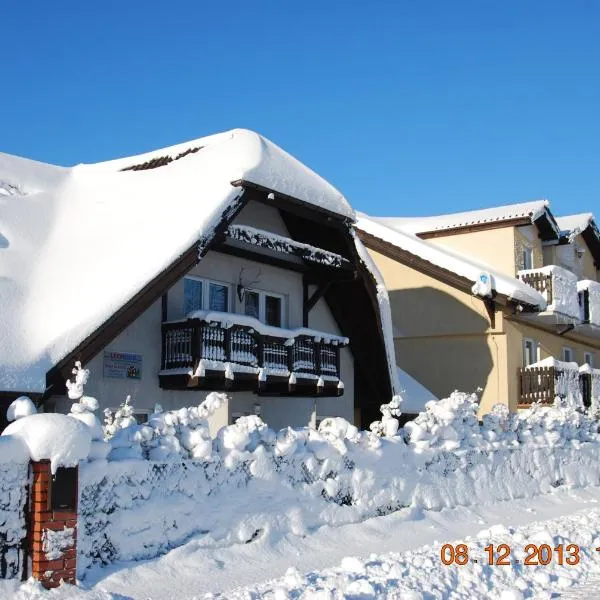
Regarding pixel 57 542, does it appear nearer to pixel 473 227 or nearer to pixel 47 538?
pixel 47 538

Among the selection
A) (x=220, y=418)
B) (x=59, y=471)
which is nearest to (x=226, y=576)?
(x=59, y=471)

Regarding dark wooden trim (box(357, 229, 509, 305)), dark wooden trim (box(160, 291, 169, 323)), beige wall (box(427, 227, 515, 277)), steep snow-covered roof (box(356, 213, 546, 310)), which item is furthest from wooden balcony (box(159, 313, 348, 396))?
beige wall (box(427, 227, 515, 277))

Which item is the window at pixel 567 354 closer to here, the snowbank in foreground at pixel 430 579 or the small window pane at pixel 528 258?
the small window pane at pixel 528 258

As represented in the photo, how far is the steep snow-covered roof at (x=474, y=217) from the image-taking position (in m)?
25.8

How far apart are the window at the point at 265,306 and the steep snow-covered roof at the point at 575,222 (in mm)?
13996

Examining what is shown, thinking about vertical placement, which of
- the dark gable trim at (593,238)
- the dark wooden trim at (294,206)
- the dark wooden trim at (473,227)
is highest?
the dark gable trim at (593,238)

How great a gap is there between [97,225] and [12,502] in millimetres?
9564

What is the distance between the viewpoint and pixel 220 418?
16.2 metres

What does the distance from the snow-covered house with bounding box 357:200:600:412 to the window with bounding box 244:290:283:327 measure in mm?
6668

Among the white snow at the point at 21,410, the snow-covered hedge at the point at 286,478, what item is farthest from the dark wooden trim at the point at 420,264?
the white snow at the point at 21,410

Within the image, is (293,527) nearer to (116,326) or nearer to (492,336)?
(116,326)

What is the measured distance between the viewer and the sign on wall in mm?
14719
